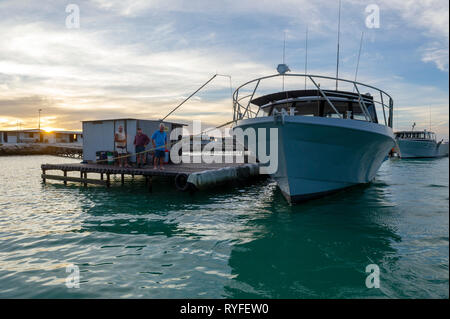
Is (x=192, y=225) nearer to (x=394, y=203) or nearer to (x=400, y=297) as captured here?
(x=400, y=297)

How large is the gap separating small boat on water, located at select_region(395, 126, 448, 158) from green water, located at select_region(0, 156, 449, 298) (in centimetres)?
3055

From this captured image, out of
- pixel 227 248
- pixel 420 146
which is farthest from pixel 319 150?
pixel 420 146

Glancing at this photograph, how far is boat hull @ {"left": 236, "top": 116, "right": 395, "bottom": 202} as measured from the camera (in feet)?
26.8

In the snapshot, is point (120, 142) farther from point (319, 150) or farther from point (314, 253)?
point (314, 253)

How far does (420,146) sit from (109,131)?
38.1 meters

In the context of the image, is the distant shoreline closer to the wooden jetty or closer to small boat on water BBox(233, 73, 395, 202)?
the wooden jetty

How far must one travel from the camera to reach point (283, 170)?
912 cm

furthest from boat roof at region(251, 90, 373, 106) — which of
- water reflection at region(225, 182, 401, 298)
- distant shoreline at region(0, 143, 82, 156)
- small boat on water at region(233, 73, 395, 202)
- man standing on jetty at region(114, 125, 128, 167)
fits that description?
distant shoreline at region(0, 143, 82, 156)

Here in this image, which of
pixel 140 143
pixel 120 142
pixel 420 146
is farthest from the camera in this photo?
pixel 420 146

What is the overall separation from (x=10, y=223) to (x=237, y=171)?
9.24 metres

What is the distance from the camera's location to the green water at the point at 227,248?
4477 millimetres

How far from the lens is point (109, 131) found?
651 inches
